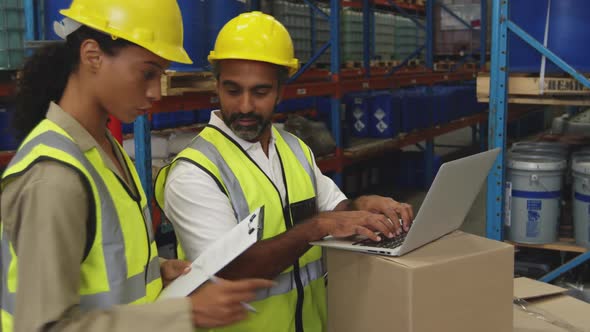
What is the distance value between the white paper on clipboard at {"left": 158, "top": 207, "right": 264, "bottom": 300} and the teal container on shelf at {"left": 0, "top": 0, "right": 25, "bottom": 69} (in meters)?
3.12

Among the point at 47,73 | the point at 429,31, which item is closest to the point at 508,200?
the point at 47,73

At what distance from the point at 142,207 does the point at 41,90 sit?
0.37 m

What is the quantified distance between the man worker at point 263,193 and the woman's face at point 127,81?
0.57 metres

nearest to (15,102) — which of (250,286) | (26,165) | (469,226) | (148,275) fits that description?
(26,165)

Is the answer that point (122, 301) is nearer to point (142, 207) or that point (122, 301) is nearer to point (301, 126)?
point (142, 207)

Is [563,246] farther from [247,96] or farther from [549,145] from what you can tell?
[247,96]

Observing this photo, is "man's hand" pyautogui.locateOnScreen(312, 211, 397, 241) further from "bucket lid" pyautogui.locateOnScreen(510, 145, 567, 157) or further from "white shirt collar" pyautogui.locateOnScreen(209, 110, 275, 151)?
"bucket lid" pyautogui.locateOnScreen(510, 145, 567, 157)

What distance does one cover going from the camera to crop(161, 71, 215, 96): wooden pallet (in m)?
3.49

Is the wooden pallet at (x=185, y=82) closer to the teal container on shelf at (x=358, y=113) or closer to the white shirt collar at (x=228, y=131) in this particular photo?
the white shirt collar at (x=228, y=131)

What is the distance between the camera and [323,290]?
2244 millimetres

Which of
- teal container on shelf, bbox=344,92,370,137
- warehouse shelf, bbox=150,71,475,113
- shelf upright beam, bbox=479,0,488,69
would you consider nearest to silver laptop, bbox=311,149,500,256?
warehouse shelf, bbox=150,71,475,113

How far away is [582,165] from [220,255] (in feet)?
7.96

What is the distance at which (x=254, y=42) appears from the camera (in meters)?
2.17

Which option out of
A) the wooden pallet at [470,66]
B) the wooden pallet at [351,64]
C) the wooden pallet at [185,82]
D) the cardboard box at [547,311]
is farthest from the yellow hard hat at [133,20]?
the wooden pallet at [470,66]
